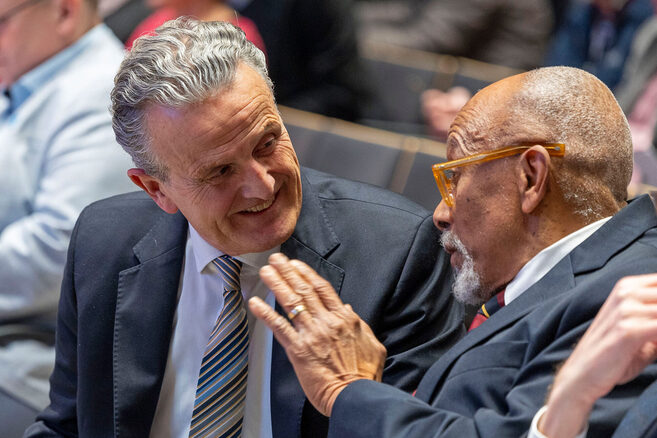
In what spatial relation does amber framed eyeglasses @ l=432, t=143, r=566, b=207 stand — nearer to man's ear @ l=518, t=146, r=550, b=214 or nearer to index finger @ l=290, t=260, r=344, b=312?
man's ear @ l=518, t=146, r=550, b=214

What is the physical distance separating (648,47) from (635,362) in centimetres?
293

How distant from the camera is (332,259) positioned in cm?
168

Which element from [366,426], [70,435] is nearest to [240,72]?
[366,426]

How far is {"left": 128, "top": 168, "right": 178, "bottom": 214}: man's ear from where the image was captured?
1.68 meters

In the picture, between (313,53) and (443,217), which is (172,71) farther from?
(313,53)

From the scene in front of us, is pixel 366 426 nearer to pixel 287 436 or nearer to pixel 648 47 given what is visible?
pixel 287 436

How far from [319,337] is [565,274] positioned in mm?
405

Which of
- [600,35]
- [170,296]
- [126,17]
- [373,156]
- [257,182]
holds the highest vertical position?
[257,182]

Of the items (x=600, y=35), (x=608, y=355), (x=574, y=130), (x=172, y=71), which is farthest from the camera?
(x=600, y=35)

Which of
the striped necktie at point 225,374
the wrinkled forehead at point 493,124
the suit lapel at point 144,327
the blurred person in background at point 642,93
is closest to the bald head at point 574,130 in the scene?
the wrinkled forehead at point 493,124

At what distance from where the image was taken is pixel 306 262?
5.50 ft

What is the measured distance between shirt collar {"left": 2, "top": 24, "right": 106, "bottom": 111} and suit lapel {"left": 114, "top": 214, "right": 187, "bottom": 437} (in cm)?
114

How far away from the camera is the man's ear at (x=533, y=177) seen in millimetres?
1390

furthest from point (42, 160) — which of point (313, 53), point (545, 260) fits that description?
point (313, 53)
